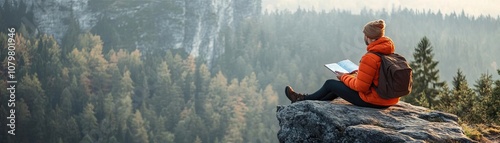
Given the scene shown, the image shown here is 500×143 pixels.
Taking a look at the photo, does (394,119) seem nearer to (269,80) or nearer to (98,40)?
(98,40)

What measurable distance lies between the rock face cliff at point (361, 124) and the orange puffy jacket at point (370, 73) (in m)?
0.26

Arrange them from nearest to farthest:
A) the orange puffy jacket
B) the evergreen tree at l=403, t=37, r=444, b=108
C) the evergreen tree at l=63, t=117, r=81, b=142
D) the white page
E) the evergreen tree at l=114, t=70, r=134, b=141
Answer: the orange puffy jacket
the white page
the evergreen tree at l=403, t=37, r=444, b=108
the evergreen tree at l=63, t=117, r=81, b=142
the evergreen tree at l=114, t=70, r=134, b=141

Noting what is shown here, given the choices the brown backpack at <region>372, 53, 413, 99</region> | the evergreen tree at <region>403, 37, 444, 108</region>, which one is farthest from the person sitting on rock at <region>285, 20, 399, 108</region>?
the evergreen tree at <region>403, 37, 444, 108</region>

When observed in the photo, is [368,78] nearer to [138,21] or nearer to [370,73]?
[370,73]

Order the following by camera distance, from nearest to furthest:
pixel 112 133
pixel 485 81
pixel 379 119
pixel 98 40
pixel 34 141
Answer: pixel 379 119
pixel 485 81
pixel 34 141
pixel 112 133
pixel 98 40

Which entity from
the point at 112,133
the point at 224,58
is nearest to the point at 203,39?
the point at 224,58

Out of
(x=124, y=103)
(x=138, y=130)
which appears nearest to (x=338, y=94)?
(x=138, y=130)

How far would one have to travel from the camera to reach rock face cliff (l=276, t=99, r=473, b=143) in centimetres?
955

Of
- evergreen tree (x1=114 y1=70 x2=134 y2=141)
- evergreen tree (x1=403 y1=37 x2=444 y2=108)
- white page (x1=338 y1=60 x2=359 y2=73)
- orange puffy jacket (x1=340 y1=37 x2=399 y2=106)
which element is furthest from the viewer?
evergreen tree (x1=114 y1=70 x2=134 y2=141)

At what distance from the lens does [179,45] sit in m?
152

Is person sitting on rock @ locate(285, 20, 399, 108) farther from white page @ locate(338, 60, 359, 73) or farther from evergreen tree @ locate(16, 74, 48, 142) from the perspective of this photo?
evergreen tree @ locate(16, 74, 48, 142)

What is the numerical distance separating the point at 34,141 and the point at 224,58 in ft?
Answer: 264

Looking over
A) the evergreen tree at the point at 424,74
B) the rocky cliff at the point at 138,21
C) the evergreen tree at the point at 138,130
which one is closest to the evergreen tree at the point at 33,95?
the evergreen tree at the point at 138,130

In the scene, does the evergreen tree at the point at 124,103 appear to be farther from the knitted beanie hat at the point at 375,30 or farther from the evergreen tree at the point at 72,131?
the knitted beanie hat at the point at 375,30
